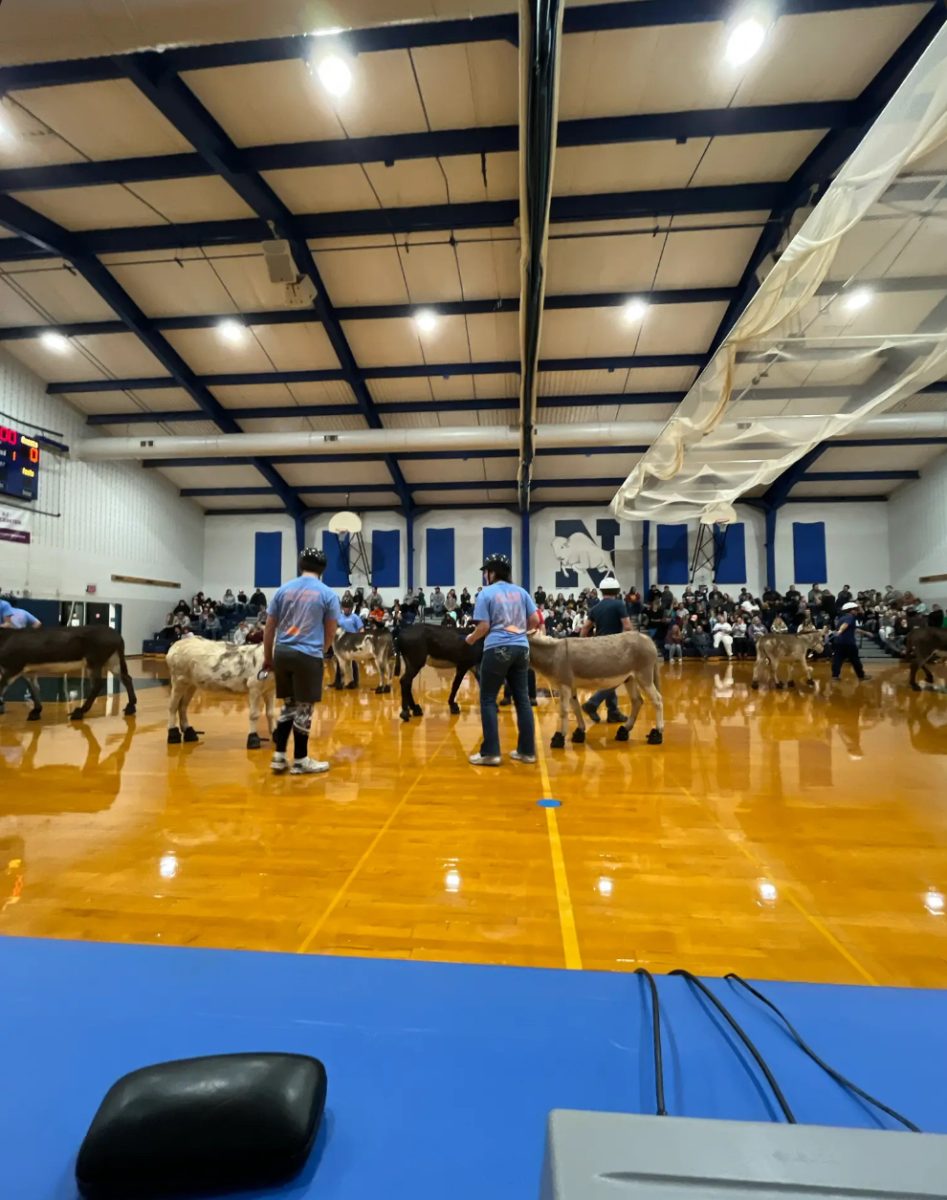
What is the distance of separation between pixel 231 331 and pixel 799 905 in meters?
16.9

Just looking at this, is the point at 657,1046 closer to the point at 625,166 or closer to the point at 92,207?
the point at 625,166

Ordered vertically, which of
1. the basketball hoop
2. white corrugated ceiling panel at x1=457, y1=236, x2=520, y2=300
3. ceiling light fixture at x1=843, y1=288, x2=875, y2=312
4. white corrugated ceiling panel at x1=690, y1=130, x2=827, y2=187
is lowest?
ceiling light fixture at x1=843, y1=288, x2=875, y2=312

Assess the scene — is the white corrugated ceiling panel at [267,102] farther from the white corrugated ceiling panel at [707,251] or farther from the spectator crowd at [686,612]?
the spectator crowd at [686,612]

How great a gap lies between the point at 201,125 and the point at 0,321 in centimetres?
987

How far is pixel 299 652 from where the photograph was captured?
4633 millimetres

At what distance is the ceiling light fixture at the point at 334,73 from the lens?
314 inches

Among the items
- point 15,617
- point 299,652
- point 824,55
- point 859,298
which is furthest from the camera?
point 824,55

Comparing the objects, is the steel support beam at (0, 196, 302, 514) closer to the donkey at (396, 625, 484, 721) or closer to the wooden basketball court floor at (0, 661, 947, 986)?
the wooden basketball court floor at (0, 661, 947, 986)

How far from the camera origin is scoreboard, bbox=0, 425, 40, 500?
1499cm

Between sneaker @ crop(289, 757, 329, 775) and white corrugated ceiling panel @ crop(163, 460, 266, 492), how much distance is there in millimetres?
19978

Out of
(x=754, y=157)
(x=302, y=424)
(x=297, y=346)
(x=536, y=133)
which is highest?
(x=754, y=157)

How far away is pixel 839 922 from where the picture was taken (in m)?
2.33

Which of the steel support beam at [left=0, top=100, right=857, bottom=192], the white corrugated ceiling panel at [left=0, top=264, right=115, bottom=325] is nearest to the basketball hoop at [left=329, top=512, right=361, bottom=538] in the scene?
the white corrugated ceiling panel at [left=0, top=264, right=115, bottom=325]

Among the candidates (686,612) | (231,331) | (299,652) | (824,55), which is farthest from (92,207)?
(686,612)
